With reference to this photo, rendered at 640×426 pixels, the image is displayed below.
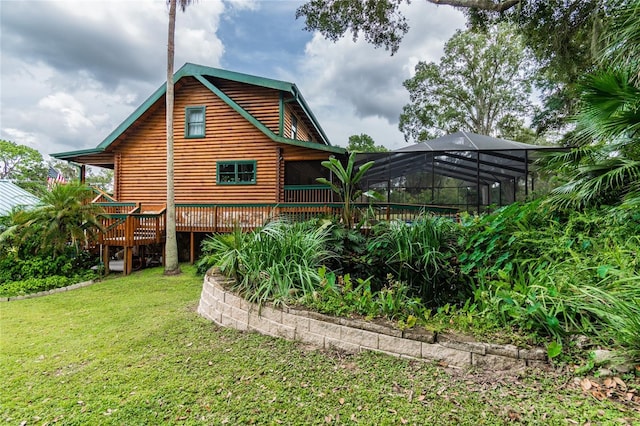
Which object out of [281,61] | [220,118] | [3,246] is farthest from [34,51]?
[281,61]

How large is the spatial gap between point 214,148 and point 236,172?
4.53 feet

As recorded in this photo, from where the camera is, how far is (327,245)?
4672 mm

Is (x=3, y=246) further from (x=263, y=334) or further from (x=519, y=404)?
(x=519, y=404)

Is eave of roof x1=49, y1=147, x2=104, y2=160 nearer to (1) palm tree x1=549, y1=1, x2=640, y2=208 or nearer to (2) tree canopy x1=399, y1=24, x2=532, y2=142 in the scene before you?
(1) palm tree x1=549, y1=1, x2=640, y2=208

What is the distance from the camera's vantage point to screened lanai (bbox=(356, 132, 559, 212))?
11031 mm

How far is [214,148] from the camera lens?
11.3 meters

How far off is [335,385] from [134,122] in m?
12.8

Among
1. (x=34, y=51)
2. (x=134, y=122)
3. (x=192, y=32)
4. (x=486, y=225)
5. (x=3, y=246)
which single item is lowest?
(x=3, y=246)

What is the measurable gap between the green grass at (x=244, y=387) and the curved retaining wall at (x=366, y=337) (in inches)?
3.8

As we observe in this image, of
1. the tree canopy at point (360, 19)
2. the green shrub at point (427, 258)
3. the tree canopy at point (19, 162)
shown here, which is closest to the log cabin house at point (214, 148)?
the tree canopy at point (360, 19)

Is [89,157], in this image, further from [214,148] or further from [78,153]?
[214,148]

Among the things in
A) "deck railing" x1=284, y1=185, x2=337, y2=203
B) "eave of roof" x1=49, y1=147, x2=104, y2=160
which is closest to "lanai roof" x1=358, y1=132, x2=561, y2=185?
"deck railing" x1=284, y1=185, x2=337, y2=203

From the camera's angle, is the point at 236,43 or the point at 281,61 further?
the point at 281,61

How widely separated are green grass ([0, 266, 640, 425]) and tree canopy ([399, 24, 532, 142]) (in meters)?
26.9
